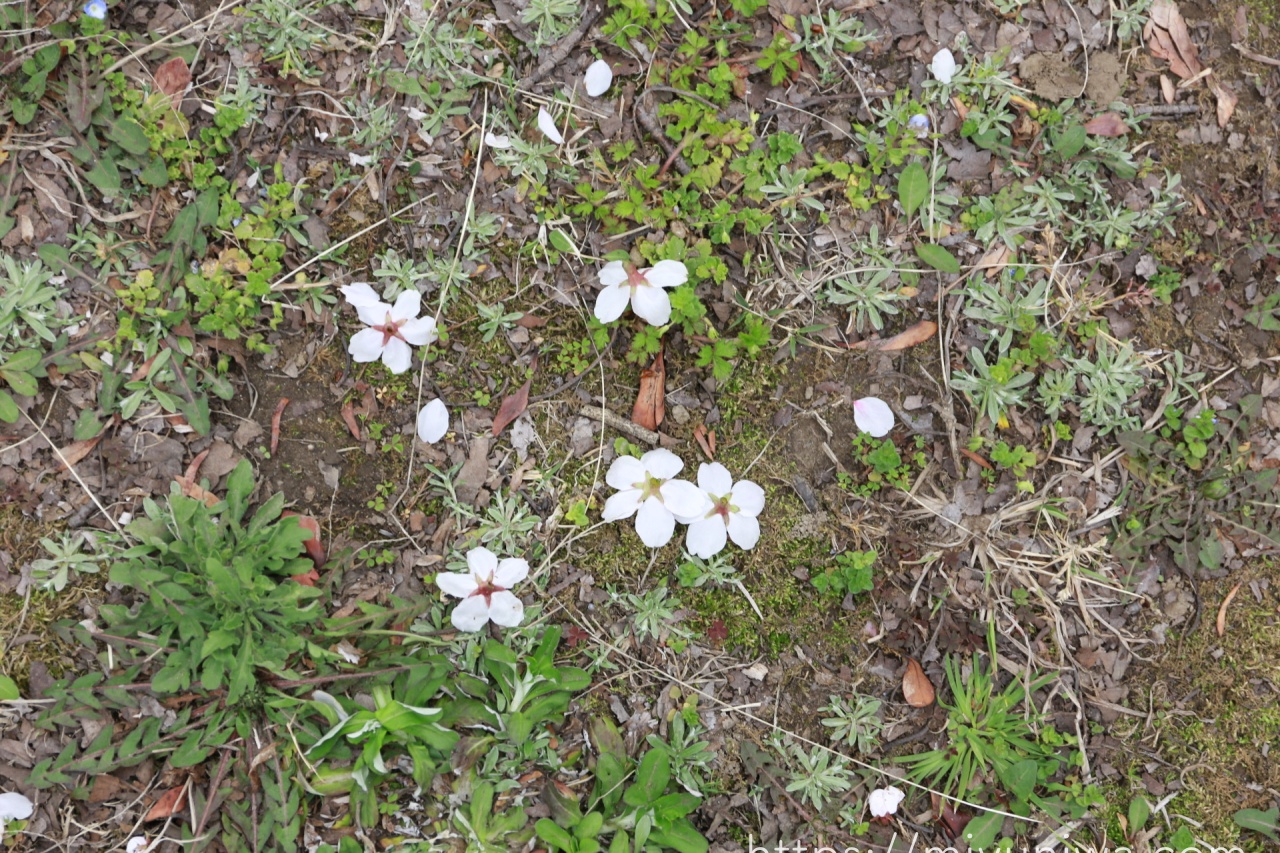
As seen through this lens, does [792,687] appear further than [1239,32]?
No

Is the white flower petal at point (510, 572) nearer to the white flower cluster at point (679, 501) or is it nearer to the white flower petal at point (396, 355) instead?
the white flower cluster at point (679, 501)

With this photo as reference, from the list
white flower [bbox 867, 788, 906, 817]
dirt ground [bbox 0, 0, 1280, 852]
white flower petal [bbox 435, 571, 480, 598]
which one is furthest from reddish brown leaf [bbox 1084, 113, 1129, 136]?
white flower petal [bbox 435, 571, 480, 598]

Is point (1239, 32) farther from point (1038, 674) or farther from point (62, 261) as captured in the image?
point (62, 261)

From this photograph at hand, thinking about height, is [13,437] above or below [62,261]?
below

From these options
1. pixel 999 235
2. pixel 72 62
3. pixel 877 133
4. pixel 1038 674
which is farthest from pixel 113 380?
pixel 1038 674

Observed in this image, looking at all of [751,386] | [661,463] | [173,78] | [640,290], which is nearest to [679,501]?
[661,463]

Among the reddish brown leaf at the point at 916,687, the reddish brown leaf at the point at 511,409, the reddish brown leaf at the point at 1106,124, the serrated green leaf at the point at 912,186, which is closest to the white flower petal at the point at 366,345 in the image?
the reddish brown leaf at the point at 511,409
